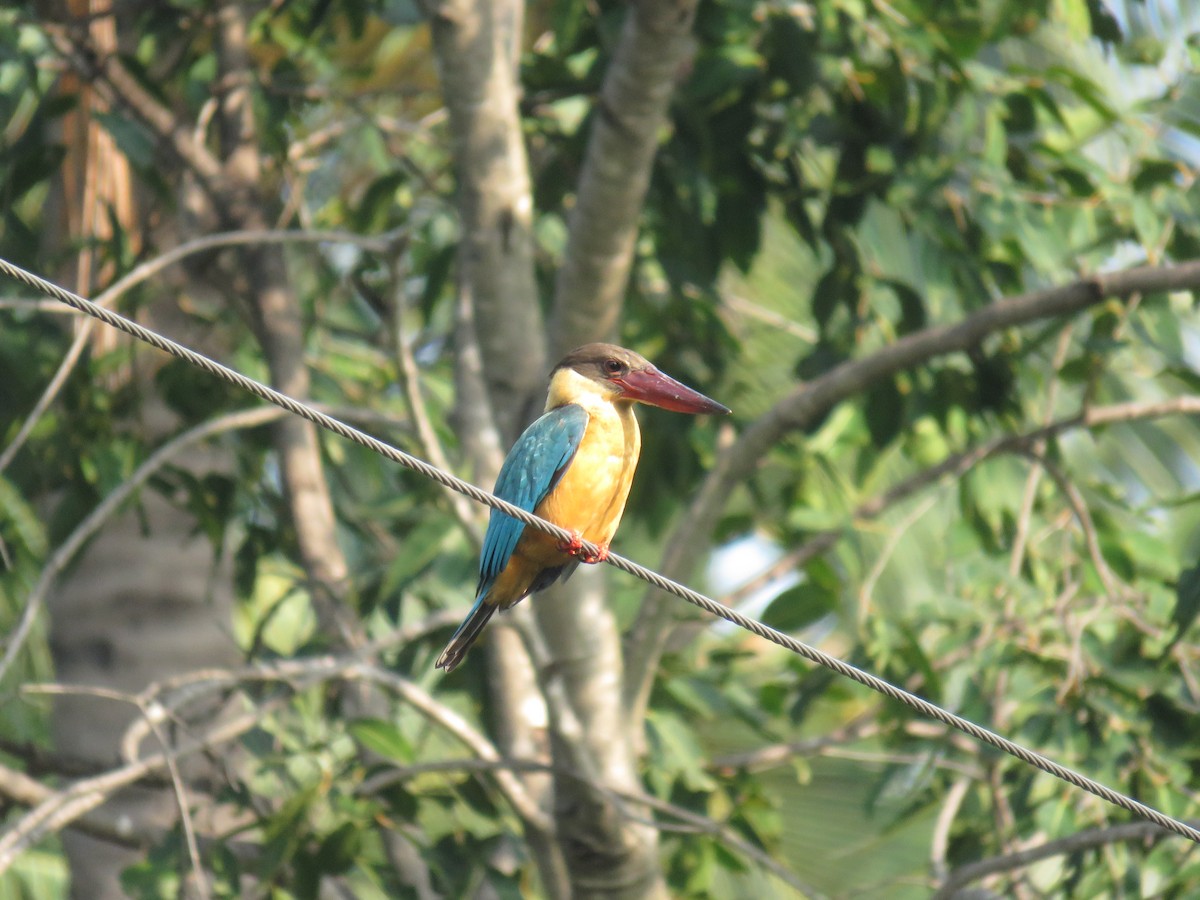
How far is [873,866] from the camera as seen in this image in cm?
1062

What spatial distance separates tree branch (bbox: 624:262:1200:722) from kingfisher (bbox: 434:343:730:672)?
0.64 m

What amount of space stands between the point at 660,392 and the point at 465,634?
76 cm

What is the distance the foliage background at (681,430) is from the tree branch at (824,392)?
0.02 m

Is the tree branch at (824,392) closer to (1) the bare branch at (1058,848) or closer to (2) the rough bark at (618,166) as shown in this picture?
(2) the rough bark at (618,166)

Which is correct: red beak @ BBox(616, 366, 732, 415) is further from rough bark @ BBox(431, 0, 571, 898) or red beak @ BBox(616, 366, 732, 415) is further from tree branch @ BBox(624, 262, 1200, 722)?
rough bark @ BBox(431, 0, 571, 898)

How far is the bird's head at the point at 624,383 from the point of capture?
3.47 m

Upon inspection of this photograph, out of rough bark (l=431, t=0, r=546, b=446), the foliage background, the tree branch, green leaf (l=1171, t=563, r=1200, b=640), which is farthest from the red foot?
green leaf (l=1171, t=563, r=1200, b=640)

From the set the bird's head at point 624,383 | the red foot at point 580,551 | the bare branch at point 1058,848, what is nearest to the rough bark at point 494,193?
the bird's head at point 624,383

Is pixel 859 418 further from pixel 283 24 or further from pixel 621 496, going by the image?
pixel 283 24

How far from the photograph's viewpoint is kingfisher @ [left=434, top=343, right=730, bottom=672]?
3.33 meters

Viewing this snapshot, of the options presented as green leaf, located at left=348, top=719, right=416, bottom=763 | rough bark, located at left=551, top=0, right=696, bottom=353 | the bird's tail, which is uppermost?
rough bark, located at left=551, top=0, right=696, bottom=353

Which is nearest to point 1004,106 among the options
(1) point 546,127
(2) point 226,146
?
(1) point 546,127

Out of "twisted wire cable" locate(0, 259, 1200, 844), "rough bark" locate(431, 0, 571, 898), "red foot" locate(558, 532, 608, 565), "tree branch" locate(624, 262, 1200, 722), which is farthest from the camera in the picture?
"rough bark" locate(431, 0, 571, 898)

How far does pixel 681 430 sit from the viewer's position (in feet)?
16.4
